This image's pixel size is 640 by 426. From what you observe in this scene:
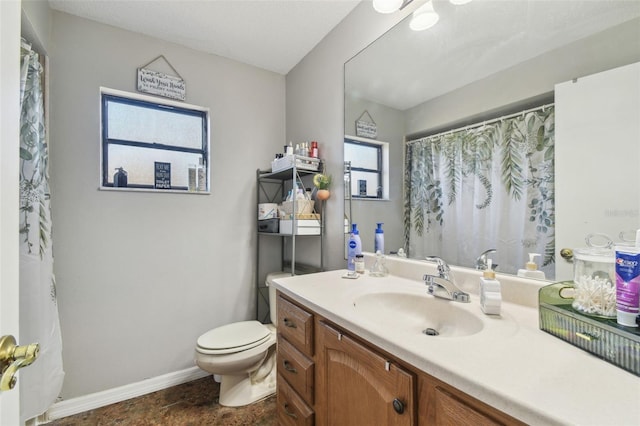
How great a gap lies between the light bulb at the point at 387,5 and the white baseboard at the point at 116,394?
101 inches

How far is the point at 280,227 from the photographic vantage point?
76.0 inches

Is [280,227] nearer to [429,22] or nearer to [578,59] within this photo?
[429,22]

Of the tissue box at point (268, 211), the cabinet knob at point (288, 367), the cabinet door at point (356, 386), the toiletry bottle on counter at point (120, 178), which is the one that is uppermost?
the toiletry bottle on counter at point (120, 178)

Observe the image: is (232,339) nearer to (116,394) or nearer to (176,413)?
(176,413)

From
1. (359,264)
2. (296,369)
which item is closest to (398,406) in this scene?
(296,369)

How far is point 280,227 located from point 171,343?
1.13m

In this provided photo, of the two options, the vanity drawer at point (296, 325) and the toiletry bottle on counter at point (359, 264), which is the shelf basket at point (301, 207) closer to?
the toiletry bottle on counter at point (359, 264)

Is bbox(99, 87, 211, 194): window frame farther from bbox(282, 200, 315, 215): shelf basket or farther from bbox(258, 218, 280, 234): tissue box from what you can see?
bbox(282, 200, 315, 215): shelf basket

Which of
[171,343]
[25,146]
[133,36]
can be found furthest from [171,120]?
[171,343]

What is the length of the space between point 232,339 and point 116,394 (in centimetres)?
85

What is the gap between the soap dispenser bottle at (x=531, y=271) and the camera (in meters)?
0.90

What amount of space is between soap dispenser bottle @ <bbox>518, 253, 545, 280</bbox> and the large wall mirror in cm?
2

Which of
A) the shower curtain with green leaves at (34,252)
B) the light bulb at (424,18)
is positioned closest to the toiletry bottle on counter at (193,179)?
the shower curtain with green leaves at (34,252)

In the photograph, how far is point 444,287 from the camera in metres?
1.00
